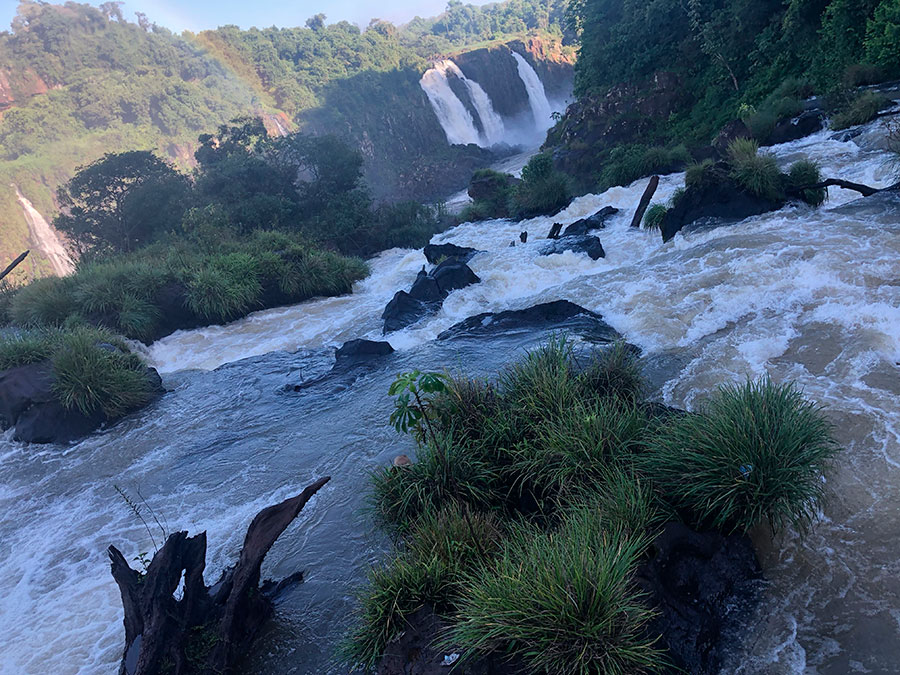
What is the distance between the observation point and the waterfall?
215ft

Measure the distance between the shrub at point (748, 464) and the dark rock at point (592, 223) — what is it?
12.8m

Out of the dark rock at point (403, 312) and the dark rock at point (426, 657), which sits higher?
the dark rock at point (426, 657)

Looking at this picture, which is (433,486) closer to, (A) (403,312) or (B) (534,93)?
(A) (403,312)

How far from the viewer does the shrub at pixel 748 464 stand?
12.9 feet

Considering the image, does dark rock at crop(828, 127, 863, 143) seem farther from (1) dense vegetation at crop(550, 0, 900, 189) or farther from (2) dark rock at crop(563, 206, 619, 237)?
(2) dark rock at crop(563, 206, 619, 237)

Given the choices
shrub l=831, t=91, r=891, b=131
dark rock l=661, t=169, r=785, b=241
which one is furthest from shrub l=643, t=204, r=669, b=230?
shrub l=831, t=91, r=891, b=131

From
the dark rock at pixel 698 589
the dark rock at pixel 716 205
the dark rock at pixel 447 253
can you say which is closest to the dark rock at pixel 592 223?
the dark rock at pixel 716 205

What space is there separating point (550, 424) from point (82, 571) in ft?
18.0

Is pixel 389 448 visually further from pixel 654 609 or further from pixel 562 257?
pixel 562 257

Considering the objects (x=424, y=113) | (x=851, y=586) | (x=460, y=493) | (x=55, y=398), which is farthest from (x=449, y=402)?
(x=424, y=113)

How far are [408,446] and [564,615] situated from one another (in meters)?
4.20

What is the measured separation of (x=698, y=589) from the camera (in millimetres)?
3730

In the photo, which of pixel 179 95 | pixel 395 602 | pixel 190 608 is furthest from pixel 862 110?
pixel 179 95

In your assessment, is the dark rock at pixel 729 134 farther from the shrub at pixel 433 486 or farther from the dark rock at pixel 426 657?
the dark rock at pixel 426 657
